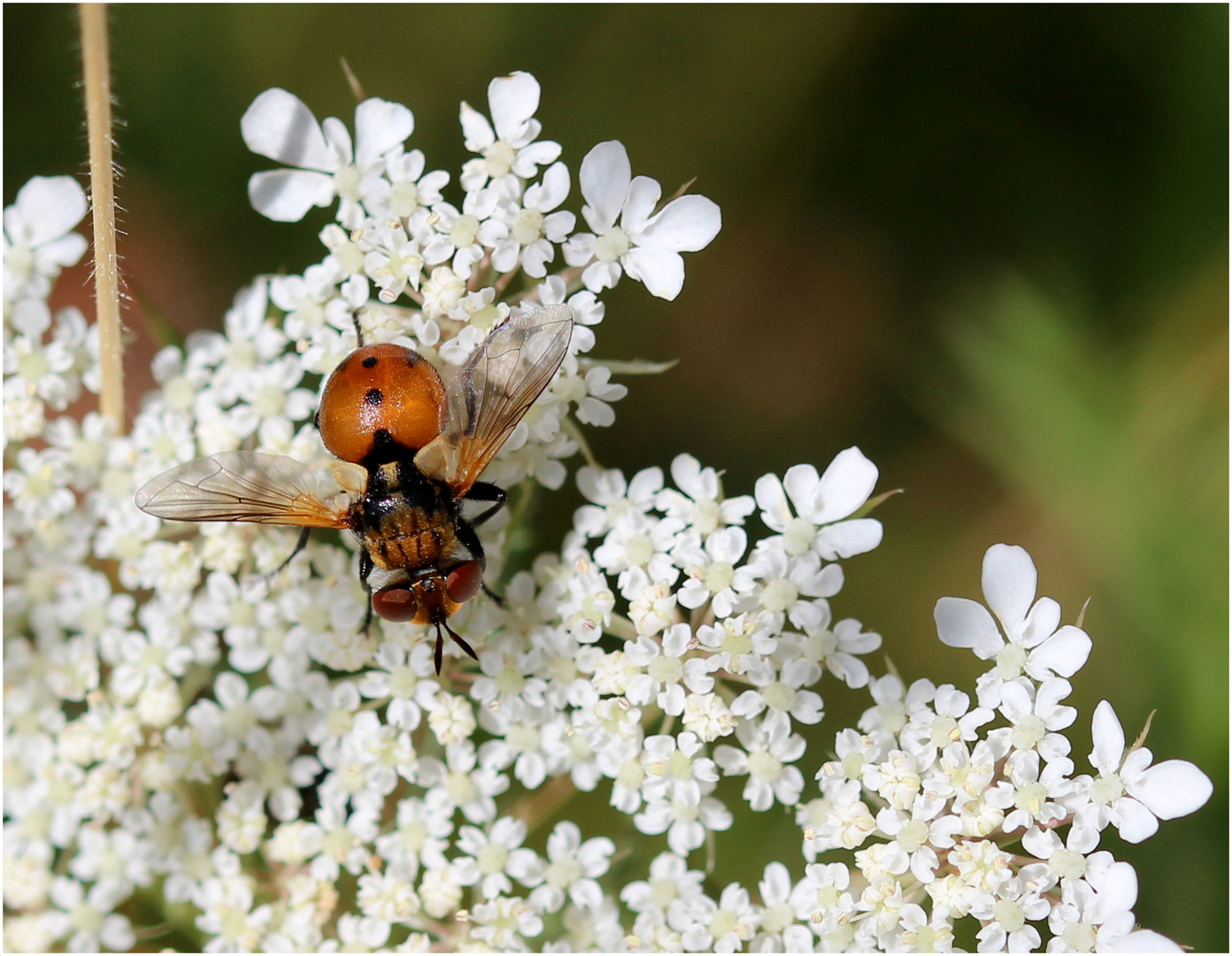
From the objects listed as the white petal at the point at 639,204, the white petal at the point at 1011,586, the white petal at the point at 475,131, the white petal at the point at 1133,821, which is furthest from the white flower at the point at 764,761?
the white petal at the point at 475,131

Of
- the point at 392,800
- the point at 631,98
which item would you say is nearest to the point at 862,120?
the point at 631,98

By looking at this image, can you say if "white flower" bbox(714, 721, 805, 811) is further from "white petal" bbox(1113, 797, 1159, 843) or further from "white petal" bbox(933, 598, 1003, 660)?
"white petal" bbox(1113, 797, 1159, 843)

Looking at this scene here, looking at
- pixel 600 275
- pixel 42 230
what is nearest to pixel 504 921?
pixel 600 275

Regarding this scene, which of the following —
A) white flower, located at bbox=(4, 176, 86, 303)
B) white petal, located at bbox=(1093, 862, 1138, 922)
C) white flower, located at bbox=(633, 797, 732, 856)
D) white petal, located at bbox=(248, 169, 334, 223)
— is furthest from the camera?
white flower, located at bbox=(4, 176, 86, 303)

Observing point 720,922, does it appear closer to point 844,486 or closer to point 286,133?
point 844,486

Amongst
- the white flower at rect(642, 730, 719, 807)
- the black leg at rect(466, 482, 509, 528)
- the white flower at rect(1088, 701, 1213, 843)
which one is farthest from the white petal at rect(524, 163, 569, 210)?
the white flower at rect(1088, 701, 1213, 843)

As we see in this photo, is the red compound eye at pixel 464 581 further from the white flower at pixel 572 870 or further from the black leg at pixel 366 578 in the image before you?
the white flower at pixel 572 870

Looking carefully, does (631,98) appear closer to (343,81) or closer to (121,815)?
(343,81)
